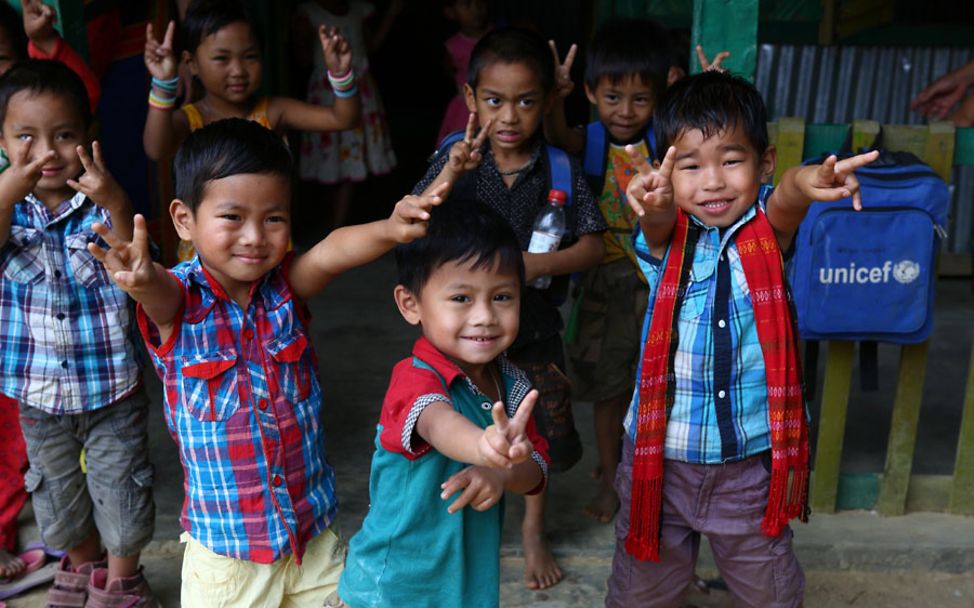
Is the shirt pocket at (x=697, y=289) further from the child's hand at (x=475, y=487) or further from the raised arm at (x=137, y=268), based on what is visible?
the raised arm at (x=137, y=268)

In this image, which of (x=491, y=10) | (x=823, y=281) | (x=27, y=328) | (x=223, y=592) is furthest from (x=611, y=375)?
(x=491, y=10)

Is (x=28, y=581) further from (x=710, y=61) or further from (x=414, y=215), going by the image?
(x=710, y=61)

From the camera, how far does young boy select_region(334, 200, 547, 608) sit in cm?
217

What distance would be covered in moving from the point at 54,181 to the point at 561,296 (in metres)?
1.41

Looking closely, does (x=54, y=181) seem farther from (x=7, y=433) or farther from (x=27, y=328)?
(x=7, y=433)

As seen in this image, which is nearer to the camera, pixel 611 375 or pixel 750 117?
pixel 750 117

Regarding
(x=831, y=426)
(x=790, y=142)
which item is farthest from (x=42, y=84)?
(x=831, y=426)

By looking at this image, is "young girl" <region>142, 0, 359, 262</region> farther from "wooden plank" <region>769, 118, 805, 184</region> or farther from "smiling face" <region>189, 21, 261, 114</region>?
"wooden plank" <region>769, 118, 805, 184</region>

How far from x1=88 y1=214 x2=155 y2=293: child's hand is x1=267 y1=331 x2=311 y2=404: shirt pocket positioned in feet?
1.20

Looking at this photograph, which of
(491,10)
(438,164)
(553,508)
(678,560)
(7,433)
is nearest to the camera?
(678,560)

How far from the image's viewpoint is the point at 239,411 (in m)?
2.42

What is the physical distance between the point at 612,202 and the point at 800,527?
1.22m

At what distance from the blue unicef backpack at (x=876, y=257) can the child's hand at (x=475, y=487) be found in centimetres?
138

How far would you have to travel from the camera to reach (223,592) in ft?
8.12
